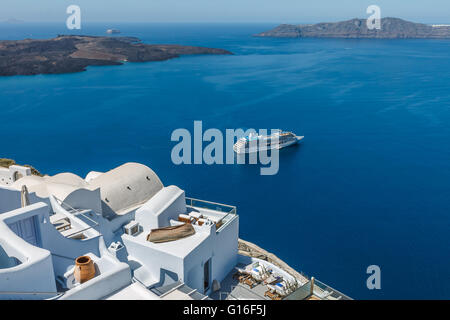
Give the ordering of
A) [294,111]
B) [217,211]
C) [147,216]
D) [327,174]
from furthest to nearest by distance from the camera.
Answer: [294,111]
[327,174]
[217,211]
[147,216]

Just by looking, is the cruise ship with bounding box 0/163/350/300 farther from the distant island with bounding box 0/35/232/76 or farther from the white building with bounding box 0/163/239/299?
the distant island with bounding box 0/35/232/76

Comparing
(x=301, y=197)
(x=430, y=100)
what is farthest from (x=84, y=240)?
(x=430, y=100)

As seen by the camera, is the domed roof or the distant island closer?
the domed roof

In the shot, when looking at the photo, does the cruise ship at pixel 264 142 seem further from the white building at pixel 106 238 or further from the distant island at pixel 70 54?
the distant island at pixel 70 54

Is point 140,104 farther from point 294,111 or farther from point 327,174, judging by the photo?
point 327,174

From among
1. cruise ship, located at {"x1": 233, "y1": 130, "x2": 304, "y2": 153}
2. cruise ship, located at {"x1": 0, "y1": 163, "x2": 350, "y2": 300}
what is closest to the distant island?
cruise ship, located at {"x1": 233, "y1": 130, "x2": 304, "y2": 153}

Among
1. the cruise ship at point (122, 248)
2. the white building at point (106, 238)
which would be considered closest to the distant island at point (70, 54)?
the cruise ship at point (122, 248)
